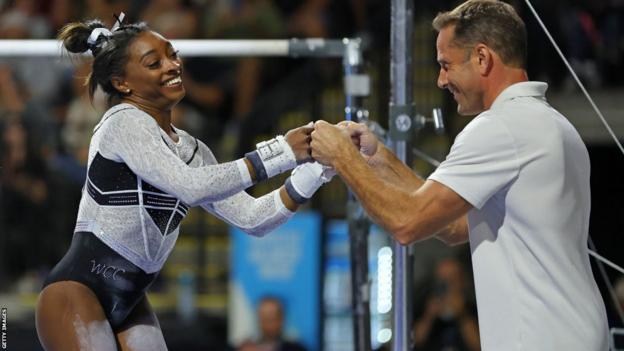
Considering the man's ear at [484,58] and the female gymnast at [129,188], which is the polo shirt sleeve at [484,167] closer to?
the man's ear at [484,58]

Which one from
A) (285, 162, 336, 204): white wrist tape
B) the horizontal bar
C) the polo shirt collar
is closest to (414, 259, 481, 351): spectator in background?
the horizontal bar

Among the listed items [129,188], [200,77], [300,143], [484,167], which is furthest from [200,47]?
[200,77]

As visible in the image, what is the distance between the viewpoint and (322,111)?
8242mm

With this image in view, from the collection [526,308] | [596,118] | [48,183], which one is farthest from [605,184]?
[526,308]

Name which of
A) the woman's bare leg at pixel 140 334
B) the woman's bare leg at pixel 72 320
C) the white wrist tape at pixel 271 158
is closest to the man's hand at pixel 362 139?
the white wrist tape at pixel 271 158

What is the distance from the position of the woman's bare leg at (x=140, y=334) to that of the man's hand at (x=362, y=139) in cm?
87

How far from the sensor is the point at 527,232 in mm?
3570

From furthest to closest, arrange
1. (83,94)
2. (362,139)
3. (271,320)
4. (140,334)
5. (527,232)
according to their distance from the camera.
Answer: (83,94) → (271,320) → (362,139) → (140,334) → (527,232)

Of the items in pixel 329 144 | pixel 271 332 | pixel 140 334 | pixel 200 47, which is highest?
pixel 200 47

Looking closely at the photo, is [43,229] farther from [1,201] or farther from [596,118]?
[596,118]

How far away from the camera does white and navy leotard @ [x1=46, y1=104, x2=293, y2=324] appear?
149 inches

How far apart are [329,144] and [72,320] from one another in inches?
37.0

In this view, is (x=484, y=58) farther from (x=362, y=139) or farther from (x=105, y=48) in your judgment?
(x=105, y=48)

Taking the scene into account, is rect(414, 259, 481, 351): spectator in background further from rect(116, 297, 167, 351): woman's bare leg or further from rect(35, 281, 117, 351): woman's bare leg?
rect(35, 281, 117, 351): woman's bare leg
